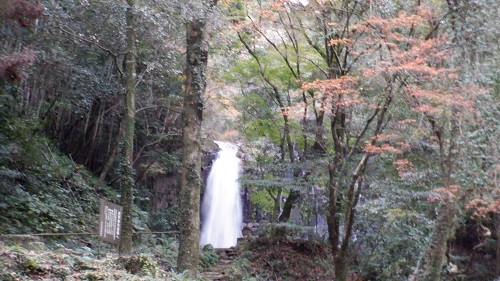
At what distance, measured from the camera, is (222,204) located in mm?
22875

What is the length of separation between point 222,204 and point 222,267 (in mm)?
9208

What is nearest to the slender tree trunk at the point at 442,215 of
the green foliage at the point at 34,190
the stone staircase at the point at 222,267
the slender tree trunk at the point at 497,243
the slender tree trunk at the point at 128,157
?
the stone staircase at the point at 222,267

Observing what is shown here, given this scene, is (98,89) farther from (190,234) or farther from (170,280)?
(170,280)

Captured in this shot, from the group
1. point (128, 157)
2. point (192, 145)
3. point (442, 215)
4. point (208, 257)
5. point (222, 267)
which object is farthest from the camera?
point (208, 257)

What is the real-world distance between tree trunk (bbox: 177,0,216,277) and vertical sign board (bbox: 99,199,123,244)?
165cm

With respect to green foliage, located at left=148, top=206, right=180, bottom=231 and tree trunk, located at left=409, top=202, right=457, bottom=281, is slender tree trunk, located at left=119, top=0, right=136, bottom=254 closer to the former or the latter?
tree trunk, located at left=409, top=202, right=457, bottom=281

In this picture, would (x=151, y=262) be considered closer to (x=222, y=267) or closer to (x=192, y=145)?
(x=192, y=145)

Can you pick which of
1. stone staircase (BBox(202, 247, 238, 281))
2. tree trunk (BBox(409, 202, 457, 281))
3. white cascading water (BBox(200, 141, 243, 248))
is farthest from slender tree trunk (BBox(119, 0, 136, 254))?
white cascading water (BBox(200, 141, 243, 248))

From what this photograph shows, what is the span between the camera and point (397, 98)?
11547 mm

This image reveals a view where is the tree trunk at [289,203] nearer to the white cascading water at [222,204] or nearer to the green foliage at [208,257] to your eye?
the green foliage at [208,257]

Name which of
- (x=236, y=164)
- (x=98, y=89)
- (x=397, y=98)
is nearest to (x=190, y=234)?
(x=397, y=98)

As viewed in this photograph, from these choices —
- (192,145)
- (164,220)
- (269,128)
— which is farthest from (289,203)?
(192,145)

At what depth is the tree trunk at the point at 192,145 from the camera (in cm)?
917

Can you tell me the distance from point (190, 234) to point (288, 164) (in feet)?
19.6
